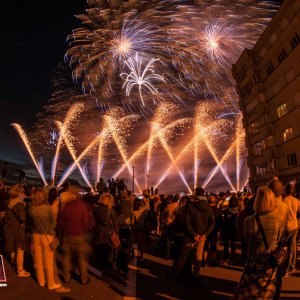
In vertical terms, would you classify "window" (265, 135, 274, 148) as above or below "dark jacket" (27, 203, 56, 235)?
above

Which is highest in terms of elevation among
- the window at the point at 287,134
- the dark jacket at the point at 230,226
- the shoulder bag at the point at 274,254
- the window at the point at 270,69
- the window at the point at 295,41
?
the window at the point at 270,69

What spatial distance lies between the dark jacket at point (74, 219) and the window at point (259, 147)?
4179 cm

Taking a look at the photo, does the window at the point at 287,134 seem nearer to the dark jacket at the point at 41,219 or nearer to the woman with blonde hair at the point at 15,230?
the woman with blonde hair at the point at 15,230

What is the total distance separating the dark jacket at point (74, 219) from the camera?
784cm

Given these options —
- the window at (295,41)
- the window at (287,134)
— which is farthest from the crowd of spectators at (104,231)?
the window at (287,134)

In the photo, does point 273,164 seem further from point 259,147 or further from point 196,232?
point 196,232

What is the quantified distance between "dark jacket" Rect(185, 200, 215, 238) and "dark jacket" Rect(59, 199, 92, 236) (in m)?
2.19

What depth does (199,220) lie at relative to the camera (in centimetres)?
883

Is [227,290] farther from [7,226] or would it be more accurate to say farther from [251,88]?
[251,88]

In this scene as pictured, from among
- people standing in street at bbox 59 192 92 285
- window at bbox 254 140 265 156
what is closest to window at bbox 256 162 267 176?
window at bbox 254 140 265 156

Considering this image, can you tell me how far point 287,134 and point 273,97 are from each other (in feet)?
17.4

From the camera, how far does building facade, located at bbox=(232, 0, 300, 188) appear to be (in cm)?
3812

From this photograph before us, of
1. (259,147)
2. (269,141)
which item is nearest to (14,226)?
(269,141)

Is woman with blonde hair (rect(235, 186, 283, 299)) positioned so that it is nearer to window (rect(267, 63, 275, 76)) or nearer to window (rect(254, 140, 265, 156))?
window (rect(267, 63, 275, 76))
